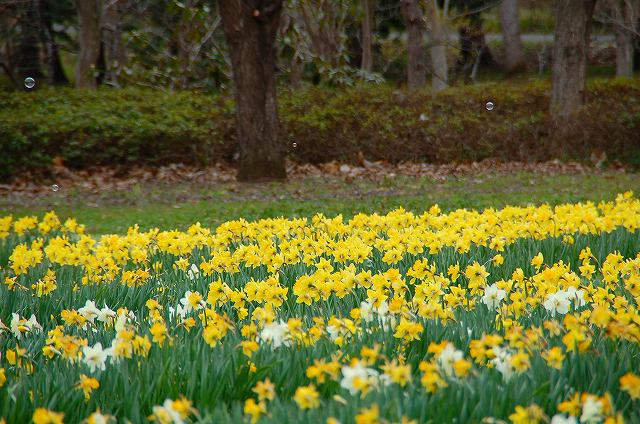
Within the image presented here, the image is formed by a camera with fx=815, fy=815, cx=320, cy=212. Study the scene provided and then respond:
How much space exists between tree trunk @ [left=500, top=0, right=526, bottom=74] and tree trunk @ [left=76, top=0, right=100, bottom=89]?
17.7 m

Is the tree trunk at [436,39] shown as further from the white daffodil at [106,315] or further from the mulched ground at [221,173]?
the white daffodil at [106,315]

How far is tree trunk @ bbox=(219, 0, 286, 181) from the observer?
11.6 meters

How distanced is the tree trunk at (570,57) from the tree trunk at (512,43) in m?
15.9

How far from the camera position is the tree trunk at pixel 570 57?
1459 cm

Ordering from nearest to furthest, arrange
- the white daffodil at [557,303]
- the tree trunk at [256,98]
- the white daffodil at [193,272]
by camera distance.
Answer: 1. the white daffodil at [557,303]
2. the white daffodil at [193,272]
3. the tree trunk at [256,98]

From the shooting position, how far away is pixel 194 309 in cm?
338

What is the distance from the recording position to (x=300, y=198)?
A: 33.5 feet

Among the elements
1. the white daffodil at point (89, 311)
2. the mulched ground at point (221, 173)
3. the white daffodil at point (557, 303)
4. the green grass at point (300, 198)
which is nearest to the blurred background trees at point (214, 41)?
the mulched ground at point (221, 173)

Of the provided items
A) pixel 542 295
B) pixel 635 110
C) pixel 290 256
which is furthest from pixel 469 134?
pixel 542 295

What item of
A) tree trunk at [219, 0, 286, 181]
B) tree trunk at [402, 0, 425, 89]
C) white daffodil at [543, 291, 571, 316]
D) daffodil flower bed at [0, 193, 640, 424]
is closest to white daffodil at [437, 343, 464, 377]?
daffodil flower bed at [0, 193, 640, 424]

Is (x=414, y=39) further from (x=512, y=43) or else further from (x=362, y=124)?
(x=512, y=43)

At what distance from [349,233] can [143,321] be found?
8.90 feet

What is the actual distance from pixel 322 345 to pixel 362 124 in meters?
11.7

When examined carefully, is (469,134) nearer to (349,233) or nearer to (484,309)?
(349,233)
